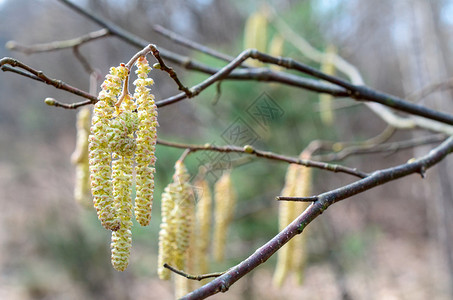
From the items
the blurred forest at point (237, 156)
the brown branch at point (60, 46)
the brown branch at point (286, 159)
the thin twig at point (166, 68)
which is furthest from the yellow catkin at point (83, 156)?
the blurred forest at point (237, 156)

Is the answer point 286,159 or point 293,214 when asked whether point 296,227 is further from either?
point 293,214

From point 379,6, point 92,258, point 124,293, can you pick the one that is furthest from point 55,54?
point 379,6

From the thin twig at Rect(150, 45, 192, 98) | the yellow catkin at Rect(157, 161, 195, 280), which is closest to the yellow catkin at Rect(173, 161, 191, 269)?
the yellow catkin at Rect(157, 161, 195, 280)

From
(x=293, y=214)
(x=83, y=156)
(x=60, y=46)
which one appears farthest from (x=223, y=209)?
(x=60, y=46)

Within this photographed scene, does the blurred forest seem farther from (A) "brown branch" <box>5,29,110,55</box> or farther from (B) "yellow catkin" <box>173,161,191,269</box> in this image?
(B) "yellow catkin" <box>173,161,191,269</box>

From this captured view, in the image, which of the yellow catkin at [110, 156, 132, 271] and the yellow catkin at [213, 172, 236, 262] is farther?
the yellow catkin at [213, 172, 236, 262]

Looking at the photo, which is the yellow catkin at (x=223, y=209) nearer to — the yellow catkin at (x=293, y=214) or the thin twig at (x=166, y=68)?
the yellow catkin at (x=293, y=214)
